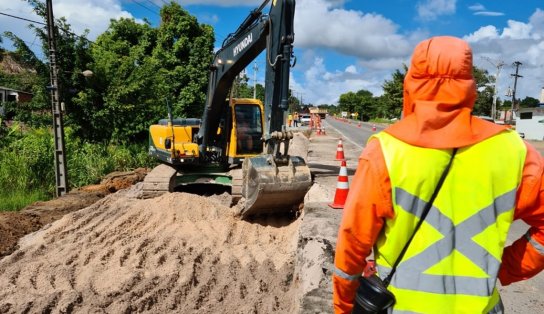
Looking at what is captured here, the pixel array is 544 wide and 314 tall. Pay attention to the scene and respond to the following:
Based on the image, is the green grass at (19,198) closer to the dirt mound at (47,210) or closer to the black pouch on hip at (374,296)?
the dirt mound at (47,210)

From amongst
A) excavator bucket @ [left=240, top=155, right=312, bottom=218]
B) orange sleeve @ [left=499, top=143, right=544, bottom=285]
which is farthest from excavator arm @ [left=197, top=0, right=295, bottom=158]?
orange sleeve @ [left=499, top=143, right=544, bottom=285]

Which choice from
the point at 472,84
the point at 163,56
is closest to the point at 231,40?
the point at 472,84

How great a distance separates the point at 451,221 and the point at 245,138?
8004 millimetres

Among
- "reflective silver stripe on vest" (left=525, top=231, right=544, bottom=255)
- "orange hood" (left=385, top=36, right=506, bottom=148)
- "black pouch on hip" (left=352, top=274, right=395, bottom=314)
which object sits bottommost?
"black pouch on hip" (left=352, top=274, right=395, bottom=314)

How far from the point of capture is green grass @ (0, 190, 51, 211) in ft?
32.7

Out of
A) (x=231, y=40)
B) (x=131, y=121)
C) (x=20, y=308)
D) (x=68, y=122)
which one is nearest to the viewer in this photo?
(x=20, y=308)

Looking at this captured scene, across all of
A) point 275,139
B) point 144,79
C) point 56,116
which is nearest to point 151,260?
point 275,139

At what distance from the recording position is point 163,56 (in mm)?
25203

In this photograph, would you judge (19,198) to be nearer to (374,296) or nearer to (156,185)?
(156,185)

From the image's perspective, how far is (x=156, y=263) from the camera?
5906 mm

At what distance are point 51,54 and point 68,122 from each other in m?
4.55

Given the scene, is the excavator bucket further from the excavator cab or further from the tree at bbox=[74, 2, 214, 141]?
the tree at bbox=[74, 2, 214, 141]

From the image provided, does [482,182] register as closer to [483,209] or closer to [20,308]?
[483,209]

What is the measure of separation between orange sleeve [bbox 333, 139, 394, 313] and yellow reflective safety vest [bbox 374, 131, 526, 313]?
3 cm
